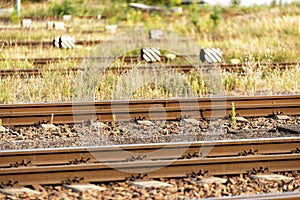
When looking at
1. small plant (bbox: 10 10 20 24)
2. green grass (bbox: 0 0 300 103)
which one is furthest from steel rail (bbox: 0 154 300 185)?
small plant (bbox: 10 10 20 24)

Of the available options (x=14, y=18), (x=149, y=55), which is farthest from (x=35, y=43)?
(x=14, y=18)

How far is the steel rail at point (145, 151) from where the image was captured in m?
6.61

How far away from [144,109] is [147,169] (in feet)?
9.36

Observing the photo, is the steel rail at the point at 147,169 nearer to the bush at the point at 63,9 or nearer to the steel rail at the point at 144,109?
the steel rail at the point at 144,109

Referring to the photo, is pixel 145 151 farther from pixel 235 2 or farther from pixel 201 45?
pixel 235 2

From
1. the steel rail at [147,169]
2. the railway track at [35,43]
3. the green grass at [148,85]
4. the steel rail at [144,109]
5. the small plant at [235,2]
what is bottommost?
the steel rail at [147,169]

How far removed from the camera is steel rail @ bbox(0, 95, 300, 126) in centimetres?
883

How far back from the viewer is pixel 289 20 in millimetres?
23391

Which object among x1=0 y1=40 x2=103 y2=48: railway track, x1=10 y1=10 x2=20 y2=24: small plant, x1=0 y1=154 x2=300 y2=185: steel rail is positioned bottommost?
x1=0 y1=154 x2=300 y2=185: steel rail

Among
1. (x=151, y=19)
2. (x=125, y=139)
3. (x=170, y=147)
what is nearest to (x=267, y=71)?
(x=125, y=139)

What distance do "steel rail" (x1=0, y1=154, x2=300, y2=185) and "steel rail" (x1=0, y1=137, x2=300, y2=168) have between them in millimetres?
392

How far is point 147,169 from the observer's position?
6.33m

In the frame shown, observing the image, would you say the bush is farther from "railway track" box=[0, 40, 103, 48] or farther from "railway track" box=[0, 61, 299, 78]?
"railway track" box=[0, 61, 299, 78]

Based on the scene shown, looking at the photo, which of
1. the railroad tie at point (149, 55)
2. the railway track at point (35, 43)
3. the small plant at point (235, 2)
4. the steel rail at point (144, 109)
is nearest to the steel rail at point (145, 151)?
the steel rail at point (144, 109)
